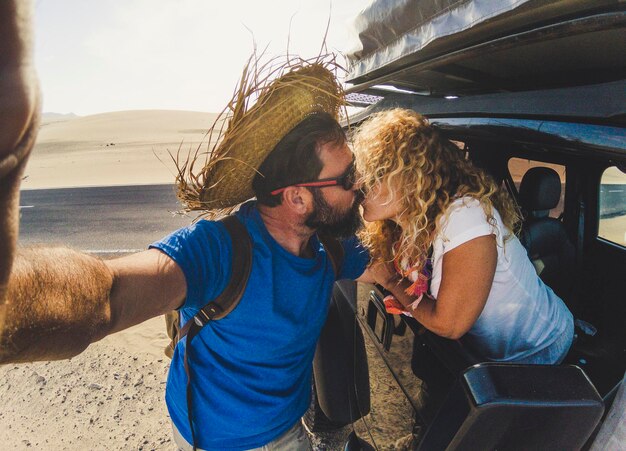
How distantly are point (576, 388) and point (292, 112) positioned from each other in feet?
4.62

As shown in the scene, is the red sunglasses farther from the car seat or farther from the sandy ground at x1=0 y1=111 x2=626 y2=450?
the car seat

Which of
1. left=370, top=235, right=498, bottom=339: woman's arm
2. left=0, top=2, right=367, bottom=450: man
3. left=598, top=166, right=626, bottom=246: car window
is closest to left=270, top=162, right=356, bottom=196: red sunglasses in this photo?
left=0, top=2, right=367, bottom=450: man

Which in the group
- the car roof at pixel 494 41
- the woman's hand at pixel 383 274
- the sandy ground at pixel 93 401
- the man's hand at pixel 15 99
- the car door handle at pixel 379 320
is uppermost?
the car roof at pixel 494 41

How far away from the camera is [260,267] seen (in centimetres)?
153

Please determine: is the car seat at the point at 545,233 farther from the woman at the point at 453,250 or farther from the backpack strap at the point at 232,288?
the backpack strap at the point at 232,288

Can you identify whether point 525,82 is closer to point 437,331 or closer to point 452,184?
point 452,184

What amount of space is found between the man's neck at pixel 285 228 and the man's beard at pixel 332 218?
0.16ft

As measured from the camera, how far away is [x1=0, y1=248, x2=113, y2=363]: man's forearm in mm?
809

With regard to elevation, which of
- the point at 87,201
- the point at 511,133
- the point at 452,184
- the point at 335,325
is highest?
the point at 511,133

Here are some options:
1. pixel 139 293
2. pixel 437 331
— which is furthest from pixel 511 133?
pixel 139 293

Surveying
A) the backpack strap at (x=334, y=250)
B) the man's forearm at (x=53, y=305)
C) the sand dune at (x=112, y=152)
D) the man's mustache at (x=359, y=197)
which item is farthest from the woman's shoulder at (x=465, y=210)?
the man's forearm at (x=53, y=305)

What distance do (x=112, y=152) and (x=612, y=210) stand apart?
35774 mm

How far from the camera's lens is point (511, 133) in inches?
62.7

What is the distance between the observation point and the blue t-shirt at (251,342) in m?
1.46
